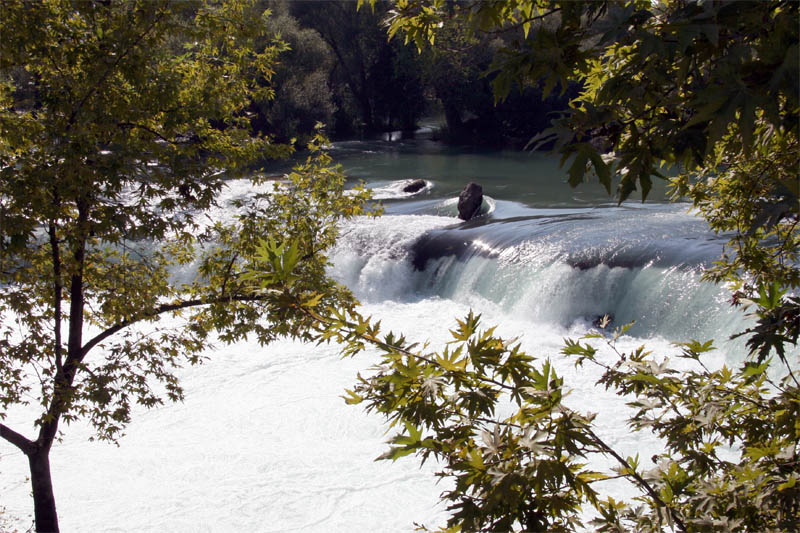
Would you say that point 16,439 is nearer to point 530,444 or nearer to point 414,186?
point 530,444

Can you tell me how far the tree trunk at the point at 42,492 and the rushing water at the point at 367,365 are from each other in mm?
1078

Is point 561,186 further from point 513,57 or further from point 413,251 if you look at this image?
point 513,57

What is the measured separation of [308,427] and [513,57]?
24.1ft

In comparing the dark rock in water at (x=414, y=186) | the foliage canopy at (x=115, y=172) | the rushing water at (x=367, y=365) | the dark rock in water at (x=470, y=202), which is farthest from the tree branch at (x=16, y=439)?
the dark rock in water at (x=414, y=186)

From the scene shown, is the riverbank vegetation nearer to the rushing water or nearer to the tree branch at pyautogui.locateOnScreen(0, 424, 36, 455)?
the tree branch at pyautogui.locateOnScreen(0, 424, 36, 455)

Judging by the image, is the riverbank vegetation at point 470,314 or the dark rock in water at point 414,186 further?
the dark rock in water at point 414,186

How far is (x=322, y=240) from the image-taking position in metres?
5.90

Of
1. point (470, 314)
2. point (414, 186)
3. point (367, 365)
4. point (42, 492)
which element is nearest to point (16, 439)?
point (42, 492)

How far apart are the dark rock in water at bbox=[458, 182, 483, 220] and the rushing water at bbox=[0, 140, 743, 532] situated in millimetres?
462

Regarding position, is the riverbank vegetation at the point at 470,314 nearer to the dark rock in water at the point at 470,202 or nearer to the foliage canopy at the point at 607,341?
the foliage canopy at the point at 607,341

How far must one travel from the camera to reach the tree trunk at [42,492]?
5.42m

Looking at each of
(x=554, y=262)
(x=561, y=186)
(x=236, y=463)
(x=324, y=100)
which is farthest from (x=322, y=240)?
(x=324, y=100)

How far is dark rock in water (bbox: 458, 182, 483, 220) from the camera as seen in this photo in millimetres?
15141

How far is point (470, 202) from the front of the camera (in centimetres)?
1516
